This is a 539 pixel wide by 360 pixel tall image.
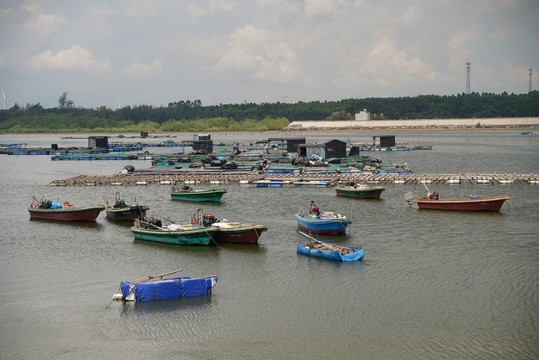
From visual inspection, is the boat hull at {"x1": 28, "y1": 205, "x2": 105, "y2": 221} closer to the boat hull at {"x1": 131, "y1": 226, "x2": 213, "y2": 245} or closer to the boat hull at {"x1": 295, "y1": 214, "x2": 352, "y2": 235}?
the boat hull at {"x1": 131, "y1": 226, "x2": 213, "y2": 245}

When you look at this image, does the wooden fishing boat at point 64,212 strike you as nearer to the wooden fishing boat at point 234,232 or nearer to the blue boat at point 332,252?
the wooden fishing boat at point 234,232

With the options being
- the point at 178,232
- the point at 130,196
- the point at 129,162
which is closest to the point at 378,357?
the point at 178,232

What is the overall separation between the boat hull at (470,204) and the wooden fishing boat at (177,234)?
19.4 m

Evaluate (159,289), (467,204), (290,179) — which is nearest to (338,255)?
(159,289)

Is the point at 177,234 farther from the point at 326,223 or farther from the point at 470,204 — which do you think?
the point at 470,204

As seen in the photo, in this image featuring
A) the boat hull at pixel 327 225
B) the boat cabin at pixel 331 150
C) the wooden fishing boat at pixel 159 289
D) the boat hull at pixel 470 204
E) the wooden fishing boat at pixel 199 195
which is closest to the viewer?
the wooden fishing boat at pixel 159 289

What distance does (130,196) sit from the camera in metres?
56.4

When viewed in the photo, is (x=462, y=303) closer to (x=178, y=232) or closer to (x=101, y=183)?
(x=178, y=232)

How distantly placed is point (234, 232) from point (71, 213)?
15.0 metres

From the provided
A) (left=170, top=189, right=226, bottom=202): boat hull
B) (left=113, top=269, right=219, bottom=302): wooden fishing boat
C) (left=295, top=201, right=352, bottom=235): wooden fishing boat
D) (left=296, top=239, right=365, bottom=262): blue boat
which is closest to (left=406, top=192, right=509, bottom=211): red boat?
(left=295, top=201, right=352, bottom=235): wooden fishing boat

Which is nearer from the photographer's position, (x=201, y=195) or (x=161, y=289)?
(x=161, y=289)

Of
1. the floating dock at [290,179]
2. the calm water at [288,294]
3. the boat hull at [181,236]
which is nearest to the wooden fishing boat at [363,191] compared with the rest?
the calm water at [288,294]

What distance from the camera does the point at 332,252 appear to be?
99.1 feet

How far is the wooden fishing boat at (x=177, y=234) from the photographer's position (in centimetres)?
3353
